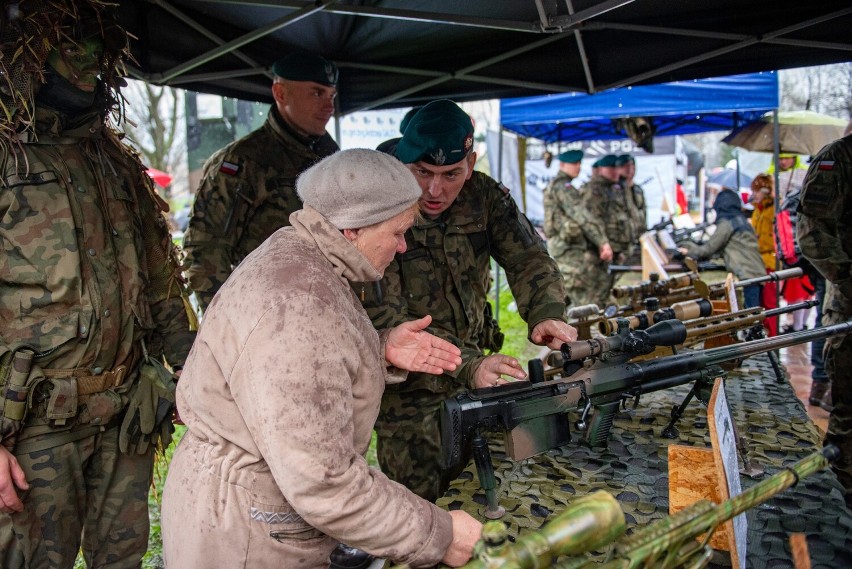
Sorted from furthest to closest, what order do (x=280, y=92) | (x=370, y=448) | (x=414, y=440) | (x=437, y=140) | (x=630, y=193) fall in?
(x=630, y=193) → (x=370, y=448) → (x=280, y=92) → (x=414, y=440) → (x=437, y=140)

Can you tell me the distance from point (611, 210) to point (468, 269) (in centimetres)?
632

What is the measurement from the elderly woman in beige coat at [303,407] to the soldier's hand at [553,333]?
1413mm

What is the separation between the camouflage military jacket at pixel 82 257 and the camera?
7.43 feet

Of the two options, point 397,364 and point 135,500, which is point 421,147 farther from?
point 135,500

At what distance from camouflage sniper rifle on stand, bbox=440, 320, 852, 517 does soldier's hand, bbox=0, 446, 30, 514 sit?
1431 millimetres

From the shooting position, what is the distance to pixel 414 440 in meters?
3.22

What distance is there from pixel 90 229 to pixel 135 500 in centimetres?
107

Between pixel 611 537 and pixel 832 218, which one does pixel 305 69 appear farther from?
pixel 611 537

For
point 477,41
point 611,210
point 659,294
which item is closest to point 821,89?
point 611,210

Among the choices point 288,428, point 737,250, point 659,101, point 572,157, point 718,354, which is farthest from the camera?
point 572,157

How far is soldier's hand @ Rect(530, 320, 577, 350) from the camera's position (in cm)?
298

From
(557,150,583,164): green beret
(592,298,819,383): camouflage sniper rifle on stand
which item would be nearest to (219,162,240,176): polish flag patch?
(592,298,819,383): camouflage sniper rifle on stand

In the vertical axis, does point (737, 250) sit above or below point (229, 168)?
below

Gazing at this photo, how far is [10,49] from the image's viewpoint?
226cm
